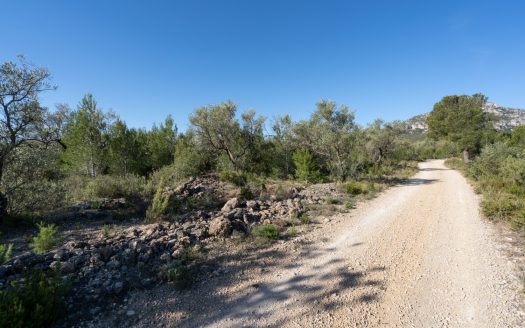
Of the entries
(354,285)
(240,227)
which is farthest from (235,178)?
(354,285)

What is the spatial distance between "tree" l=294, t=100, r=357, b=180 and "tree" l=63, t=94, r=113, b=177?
19831 millimetres

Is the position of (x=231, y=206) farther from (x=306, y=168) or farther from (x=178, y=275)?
(x=306, y=168)

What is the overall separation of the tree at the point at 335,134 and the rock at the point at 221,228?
43.3 ft

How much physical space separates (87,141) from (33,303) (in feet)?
70.8

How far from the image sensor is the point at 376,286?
4.69 m

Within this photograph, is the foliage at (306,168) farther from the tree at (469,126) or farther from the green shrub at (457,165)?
the tree at (469,126)

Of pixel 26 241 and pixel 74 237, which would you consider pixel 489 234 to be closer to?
pixel 74 237

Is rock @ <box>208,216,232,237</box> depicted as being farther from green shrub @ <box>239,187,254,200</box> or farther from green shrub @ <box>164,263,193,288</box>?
green shrub @ <box>239,187,254,200</box>

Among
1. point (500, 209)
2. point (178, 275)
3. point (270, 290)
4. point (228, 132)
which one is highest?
point (228, 132)

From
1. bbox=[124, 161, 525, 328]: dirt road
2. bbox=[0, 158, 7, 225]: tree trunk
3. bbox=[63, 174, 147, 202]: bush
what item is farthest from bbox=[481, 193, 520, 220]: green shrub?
bbox=[0, 158, 7, 225]: tree trunk

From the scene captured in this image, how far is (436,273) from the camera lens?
5.11 meters

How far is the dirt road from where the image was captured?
151 inches

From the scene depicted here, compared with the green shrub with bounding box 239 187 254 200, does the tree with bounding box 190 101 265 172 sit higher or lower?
higher

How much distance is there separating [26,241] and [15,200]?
10.2 feet
